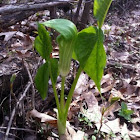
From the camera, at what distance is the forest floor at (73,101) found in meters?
1.07

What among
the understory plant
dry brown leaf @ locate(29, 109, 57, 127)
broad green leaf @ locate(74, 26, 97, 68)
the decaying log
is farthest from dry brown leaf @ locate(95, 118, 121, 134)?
the decaying log

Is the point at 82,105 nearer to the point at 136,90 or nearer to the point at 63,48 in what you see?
the point at 136,90

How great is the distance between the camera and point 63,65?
848 millimetres

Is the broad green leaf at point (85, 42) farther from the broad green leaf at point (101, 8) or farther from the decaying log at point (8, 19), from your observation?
the decaying log at point (8, 19)

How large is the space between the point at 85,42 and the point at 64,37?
0.11m

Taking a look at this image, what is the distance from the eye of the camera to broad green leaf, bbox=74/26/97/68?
754 mm

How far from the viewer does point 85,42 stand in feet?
2.50

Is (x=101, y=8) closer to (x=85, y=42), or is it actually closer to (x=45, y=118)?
(x=85, y=42)

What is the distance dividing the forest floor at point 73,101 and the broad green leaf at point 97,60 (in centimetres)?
31

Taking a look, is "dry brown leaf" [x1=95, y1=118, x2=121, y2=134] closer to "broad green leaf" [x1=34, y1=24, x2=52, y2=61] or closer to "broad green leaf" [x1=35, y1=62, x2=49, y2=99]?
"broad green leaf" [x1=35, y1=62, x2=49, y2=99]

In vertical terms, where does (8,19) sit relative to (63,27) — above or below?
below

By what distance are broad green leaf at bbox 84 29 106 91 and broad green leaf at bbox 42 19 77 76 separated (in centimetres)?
9

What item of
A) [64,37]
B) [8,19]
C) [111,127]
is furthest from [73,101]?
[8,19]

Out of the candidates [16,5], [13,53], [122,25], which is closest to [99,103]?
[13,53]
